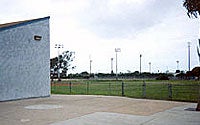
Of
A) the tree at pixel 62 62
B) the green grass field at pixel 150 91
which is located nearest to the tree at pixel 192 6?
the green grass field at pixel 150 91

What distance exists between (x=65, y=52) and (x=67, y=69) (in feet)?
19.6

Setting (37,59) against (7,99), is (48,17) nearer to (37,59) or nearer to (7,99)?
(37,59)

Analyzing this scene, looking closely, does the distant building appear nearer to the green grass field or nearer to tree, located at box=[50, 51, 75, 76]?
the green grass field

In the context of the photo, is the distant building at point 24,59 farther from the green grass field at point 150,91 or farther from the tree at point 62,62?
the tree at point 62,62

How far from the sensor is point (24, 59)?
67.8 feet

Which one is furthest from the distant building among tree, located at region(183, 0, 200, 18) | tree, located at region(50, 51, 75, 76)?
tree, located at region(50, 51, 75, 76)

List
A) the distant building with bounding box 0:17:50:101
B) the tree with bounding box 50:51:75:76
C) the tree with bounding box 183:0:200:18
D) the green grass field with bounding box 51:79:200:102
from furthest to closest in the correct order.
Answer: the tree with bounding box 50:51:75:76, the green grass field with bounding box 51:79:200:102, the distant building with bounding box 0:17:50:101, the tree with bounding box 183:0:200:18

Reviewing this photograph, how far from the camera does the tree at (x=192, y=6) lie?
1377cm

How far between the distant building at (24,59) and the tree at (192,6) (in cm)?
1141

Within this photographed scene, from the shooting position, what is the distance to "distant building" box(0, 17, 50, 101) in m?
19.2

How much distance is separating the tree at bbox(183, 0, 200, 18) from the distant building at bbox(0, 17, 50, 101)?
1141cm

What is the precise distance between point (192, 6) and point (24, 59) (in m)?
12.0

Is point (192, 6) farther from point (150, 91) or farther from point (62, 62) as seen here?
point (62, 62)

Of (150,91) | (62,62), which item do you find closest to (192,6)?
(150,91)
